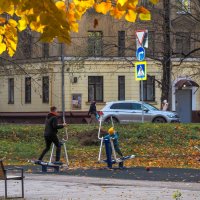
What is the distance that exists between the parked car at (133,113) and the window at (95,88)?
10831 mm

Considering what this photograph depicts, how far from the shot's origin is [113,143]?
21.8m

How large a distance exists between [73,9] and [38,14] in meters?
1.17

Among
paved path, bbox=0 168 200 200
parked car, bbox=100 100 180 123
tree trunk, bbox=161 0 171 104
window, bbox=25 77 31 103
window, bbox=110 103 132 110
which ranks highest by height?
tree trunk, bbox=161 0 171 104

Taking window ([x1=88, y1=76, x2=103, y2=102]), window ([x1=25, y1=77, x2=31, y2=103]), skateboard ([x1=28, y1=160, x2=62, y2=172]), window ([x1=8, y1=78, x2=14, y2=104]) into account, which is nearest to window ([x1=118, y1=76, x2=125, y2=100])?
window ([x1=88, y1=76, x2=103, y2=102])

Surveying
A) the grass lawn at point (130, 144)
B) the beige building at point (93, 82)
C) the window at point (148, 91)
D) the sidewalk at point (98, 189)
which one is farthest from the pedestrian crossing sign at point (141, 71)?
the window at point (148, 91)

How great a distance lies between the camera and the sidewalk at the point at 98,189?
1435cm

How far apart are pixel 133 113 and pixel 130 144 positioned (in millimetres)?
15233

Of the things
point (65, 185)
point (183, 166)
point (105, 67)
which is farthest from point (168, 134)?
point (105, 67)

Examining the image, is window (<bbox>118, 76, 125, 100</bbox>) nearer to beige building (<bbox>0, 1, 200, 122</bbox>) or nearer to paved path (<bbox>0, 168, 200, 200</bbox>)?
beige building (<bbox>0, 1, 200, 122</bbox>)

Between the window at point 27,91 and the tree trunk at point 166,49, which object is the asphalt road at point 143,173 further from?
the window at point 27,91

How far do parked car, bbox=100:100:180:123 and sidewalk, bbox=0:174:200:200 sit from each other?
23.2 metres

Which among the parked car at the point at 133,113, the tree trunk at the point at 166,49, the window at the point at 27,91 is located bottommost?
the parked car at the point at 133,113

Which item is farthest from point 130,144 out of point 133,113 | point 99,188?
point 133,113

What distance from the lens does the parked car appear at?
42.0 m
